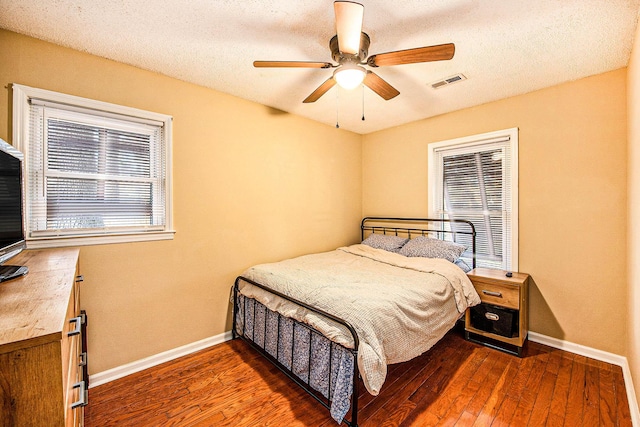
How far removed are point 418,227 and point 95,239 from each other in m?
3.44

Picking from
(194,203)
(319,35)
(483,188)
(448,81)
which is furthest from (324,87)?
(483,188)

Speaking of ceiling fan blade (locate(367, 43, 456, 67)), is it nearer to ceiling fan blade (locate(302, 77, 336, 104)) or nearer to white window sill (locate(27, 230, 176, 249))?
ceiling fan blade (locate(302, 77, 336, 104))

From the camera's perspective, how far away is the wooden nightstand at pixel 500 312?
2.60 meters

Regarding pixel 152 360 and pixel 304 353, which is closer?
pixel 304 353

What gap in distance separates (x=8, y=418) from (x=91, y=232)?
1934mm

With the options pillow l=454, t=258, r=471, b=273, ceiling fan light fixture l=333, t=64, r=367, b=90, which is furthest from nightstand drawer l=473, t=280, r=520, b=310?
ceiling fan light fixture l=333, t=64, r=367, b=90

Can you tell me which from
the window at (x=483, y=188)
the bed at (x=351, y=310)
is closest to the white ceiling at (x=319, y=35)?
the window at (x=483, y=188)

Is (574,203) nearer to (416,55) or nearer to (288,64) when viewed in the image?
(416,55)

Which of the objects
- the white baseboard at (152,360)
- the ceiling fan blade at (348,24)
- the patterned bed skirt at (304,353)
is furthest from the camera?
the white baseboard at (152,360)

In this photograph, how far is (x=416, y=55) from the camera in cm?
171

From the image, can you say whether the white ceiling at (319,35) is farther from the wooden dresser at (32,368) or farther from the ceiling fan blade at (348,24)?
the wooden dresser at (32,368)

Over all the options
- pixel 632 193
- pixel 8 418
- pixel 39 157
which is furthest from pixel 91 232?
pixel 632 193

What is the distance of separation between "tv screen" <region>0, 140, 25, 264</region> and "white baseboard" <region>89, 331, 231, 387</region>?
4.28 feet

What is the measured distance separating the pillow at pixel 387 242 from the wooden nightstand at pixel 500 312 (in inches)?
35.3
